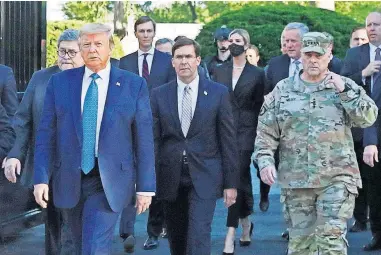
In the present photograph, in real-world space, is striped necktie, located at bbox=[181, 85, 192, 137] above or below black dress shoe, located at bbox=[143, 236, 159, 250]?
above

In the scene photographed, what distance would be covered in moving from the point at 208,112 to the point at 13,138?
166cm

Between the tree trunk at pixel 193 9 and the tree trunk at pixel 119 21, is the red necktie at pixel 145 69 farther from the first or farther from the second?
the tree trunk at pixel 193 9

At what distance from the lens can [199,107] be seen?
822cm

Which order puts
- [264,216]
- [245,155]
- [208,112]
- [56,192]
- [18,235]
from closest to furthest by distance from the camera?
[56,192] → [208,112] → [245,155] → [18,235] → [264,216]

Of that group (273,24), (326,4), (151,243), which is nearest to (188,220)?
(151,243)

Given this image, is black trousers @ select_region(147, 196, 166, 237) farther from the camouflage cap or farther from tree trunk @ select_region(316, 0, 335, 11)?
tree trunk @ select_region(316, 0, 335, 11)

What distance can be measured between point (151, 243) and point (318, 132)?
3.56 metres

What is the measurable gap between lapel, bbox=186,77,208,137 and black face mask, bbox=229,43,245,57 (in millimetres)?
2150

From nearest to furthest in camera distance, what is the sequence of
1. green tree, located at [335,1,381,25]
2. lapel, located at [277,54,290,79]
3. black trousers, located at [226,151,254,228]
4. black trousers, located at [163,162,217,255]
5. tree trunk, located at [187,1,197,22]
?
black trousers, located at [163,162,217,255]
black trousers, located at [226,151,254,228]
lapel, located at [277,54,290,79]
green tree, located at [335,1,381,25]
tree trunk, located at [187,1,197,22]

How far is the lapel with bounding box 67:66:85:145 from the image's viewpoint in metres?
6.87

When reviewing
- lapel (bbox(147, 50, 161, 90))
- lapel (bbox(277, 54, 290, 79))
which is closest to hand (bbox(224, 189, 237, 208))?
lapel (bbox(277, 54, 290, 79))

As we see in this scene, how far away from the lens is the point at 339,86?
732 centimetres

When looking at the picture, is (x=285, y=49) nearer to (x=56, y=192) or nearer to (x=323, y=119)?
(x=323, y=119)

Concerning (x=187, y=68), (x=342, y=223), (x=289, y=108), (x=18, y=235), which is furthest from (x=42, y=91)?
(x=18, y=235)
